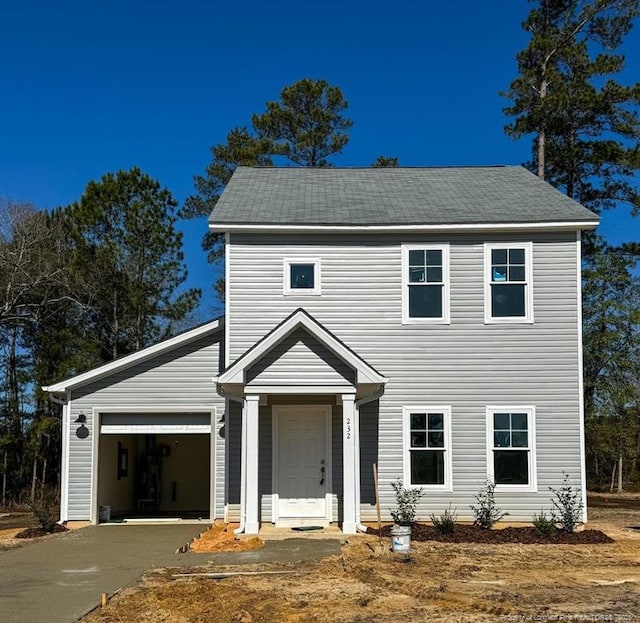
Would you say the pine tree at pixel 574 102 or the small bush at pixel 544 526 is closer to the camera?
the small bush at pixel 544 526

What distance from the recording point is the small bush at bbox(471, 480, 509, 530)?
15008mm

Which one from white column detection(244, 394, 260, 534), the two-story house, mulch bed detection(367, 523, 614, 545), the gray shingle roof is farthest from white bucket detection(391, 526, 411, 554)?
the gray shingle roof

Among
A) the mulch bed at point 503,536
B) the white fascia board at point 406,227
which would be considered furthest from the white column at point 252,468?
the white fascia board at point 406,227

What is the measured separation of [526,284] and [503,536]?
16.0 ft

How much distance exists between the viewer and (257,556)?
39.4 feet

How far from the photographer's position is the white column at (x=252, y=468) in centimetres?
1420

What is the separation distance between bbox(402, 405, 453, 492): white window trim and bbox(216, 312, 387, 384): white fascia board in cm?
175

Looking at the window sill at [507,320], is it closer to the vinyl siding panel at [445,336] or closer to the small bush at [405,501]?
the vinyl siding panel at [445,336]

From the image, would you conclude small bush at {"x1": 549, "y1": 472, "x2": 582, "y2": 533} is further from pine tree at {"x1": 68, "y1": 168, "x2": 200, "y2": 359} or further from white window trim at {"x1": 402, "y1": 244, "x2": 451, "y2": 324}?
pine tree at {"x1": 68, "y1": 168, "x2": 200, "y2": 359}

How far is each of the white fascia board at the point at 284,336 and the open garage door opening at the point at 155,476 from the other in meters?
4.72

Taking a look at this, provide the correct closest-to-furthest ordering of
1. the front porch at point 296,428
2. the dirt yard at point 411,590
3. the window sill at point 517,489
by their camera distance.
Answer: the dirt yard at point 411,590 → the front porch at point 296,428 → the window sill at point 517,489

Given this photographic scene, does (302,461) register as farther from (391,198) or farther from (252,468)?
(391,198)

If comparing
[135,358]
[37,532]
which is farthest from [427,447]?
[37,532]

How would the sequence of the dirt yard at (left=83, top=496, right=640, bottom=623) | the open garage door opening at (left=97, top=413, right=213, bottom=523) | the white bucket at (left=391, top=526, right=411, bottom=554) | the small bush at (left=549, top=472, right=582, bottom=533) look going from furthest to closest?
the open garage door opening at (left=97, top=413, right=213, bottom=523) < the small bush at (left=549, top=472, right=582, bottom=533) < the white bucket at (left=391, top=526, right=411, bottom=554) < the dirt yard at (left=83, top=496, right=640, bottom=623)
